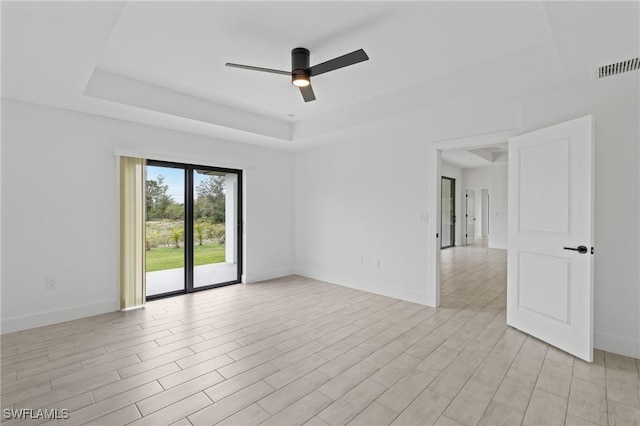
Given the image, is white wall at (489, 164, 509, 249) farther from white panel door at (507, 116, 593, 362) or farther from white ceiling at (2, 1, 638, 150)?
white ceiling at (2, 1, 638, 150)

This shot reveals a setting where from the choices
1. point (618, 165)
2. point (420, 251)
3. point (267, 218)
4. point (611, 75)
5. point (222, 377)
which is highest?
point (611, 75)

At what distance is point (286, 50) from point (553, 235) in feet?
10.3

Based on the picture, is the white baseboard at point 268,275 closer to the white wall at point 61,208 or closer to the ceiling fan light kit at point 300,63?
the white wall at point 61,208

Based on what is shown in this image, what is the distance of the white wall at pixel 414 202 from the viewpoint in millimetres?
2783

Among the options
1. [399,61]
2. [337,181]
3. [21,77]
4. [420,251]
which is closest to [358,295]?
[420,251]

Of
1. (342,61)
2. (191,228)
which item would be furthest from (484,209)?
(342,61)

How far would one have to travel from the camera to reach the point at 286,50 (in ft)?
9.27

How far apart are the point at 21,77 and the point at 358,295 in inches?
181

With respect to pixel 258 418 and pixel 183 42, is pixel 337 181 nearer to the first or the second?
pixel 183 42

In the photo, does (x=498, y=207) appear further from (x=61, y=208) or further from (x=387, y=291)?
(x=61, y=208)

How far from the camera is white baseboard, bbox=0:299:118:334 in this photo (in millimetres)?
3240

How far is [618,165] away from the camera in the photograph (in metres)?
2.82

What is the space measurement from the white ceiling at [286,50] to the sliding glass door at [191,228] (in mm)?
984

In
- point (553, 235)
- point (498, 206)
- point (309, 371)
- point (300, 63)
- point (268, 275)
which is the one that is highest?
point (300, 63)
